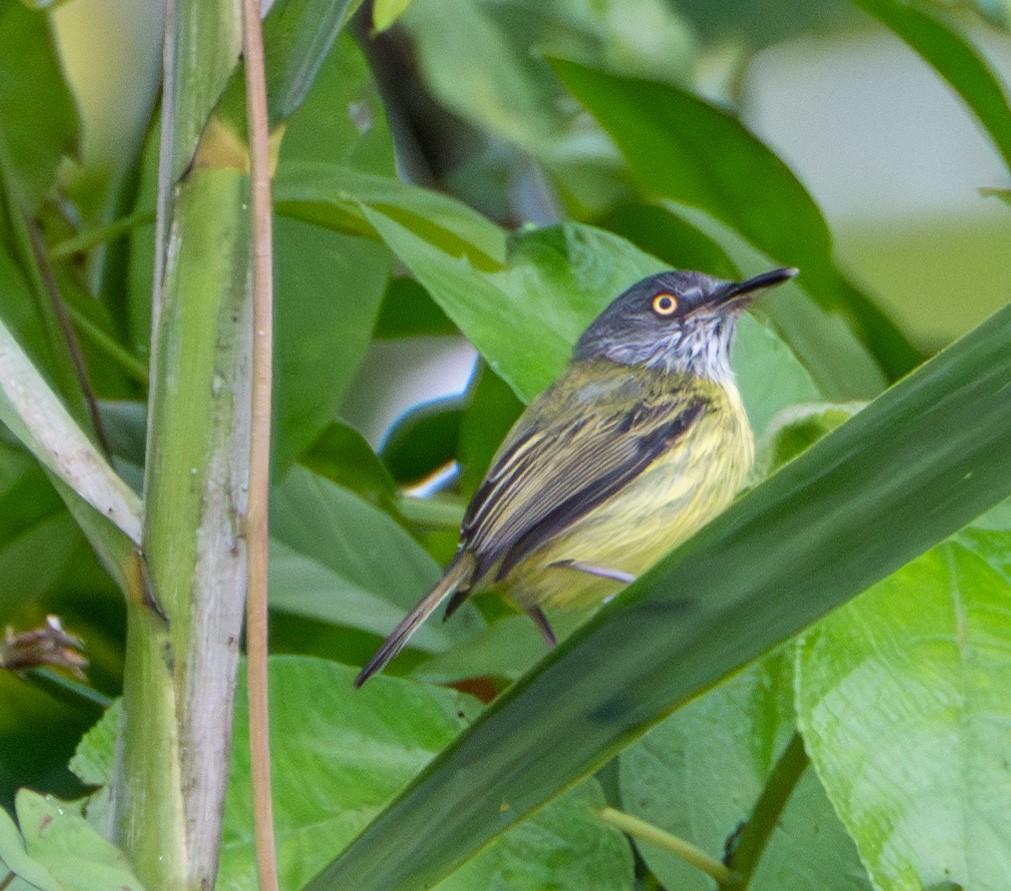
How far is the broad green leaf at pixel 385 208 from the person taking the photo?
1.03 meters

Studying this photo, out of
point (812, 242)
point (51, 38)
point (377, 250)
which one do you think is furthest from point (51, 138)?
point (812, 242)

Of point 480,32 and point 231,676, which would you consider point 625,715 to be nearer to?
point 231,676

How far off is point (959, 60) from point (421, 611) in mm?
831

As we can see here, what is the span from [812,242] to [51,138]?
2.80ft

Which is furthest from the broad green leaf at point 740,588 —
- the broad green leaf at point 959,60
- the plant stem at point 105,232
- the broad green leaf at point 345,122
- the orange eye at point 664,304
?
the orange eye at point 664,304

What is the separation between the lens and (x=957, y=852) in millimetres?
718

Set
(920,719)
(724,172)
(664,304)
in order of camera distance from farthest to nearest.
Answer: (664,304) → (724,172) → (920,719)

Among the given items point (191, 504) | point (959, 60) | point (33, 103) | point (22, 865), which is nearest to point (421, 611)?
point (191, 504)

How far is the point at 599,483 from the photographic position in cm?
135

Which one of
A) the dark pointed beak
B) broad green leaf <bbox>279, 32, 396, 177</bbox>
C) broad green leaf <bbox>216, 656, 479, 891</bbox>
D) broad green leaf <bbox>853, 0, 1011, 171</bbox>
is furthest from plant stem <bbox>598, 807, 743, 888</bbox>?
broad green leaf <bbox>853, 0, 1011, 171</bbox>

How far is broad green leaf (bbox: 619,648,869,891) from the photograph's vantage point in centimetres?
89

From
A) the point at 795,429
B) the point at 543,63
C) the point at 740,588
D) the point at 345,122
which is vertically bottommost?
the point at 740,588

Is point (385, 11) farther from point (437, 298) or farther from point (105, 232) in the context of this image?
point (105, 232)

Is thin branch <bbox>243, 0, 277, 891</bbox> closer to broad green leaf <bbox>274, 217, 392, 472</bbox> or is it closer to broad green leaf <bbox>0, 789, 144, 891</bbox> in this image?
broad green leaf <bbox>0, 789, 144, 891</bbox>
